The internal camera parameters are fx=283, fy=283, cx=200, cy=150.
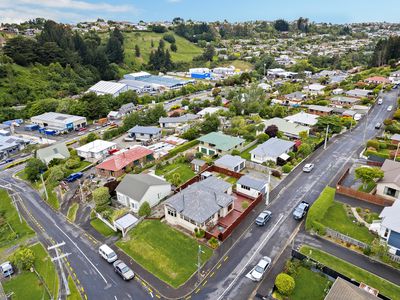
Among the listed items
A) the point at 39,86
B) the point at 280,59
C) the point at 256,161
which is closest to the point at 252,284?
the point at 256,161

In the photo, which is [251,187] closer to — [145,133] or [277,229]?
[277,229]

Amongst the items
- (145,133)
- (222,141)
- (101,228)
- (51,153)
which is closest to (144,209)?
(101,228)

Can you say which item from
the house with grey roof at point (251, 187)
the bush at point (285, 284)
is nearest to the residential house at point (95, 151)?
the house with grey roof at point (251, 187)

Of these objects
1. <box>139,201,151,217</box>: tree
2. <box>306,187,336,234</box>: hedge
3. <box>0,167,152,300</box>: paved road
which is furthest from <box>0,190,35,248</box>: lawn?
<box>306,187,336,234</box>: hedge

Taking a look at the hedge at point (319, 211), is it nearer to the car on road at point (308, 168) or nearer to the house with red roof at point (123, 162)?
the car on road at point (308, 168)

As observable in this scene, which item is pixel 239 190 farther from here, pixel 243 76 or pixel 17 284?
pixel 243 76

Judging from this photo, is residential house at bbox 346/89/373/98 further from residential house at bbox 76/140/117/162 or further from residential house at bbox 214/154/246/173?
residential house at bbox 76/140/117/162
